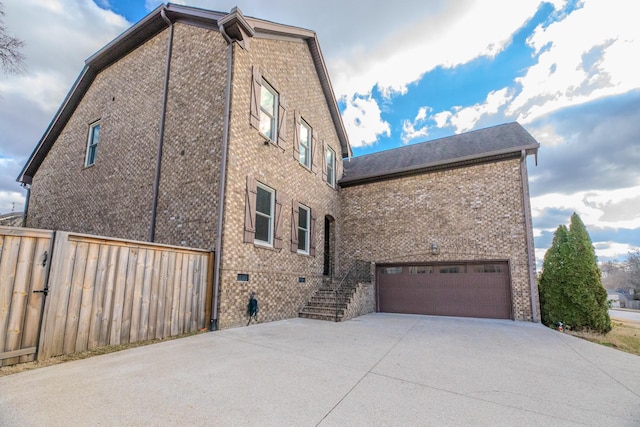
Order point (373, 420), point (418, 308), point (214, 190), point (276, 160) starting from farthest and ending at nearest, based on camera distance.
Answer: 1. point (418, 308)
2. point (276, 160)
3. point (214, 190)
4. point (373, 420)

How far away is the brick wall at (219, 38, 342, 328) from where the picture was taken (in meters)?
6.64

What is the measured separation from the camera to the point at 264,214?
813 centimetres

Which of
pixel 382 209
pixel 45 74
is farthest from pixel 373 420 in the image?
pixel 45 74

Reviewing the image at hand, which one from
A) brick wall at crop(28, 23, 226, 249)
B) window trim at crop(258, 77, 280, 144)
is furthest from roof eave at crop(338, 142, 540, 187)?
brick wall at crop(28, 23, 226, 249)

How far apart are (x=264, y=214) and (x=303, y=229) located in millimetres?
2196

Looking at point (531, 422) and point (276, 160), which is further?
point (276, 160)

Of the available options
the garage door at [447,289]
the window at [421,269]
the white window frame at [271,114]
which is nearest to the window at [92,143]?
the white window frame at [271,114]

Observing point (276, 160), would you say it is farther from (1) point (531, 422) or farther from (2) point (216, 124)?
(1) point (531, 422)

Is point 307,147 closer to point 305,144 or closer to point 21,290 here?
point 305,144

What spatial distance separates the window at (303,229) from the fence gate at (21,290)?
21.6ft

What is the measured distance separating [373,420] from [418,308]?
29.8 feet

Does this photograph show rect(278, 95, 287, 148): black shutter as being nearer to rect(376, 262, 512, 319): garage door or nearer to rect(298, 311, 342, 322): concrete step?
rect(298, 311, 342, 322): concrete step

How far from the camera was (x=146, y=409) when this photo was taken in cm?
243

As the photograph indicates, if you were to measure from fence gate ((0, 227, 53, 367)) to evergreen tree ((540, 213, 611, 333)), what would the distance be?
11.8 m
